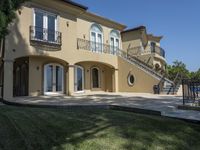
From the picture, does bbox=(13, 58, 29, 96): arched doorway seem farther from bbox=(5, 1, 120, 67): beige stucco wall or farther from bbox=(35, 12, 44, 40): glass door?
bbox=(35, 12, 44, 40): glass door

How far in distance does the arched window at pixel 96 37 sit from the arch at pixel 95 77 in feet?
7.50

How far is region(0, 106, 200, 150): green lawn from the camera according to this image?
5684 millimetres

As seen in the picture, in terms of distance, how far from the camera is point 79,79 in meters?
22.1

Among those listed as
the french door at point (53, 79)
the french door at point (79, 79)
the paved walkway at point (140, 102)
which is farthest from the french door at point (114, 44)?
the paved walkway at point (140, 102)

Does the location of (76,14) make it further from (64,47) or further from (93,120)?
(93,120)

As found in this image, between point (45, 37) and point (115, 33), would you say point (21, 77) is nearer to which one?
Answer: point (45, 37)

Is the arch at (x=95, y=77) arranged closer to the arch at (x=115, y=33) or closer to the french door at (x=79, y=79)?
the french door at (x=79, y=79)

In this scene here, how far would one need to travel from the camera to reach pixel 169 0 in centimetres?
1572

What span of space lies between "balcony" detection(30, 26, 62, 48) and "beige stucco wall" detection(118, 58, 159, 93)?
849cm

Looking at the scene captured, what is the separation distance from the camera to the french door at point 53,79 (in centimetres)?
1875

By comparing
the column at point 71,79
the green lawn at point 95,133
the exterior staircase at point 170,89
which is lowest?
the green lawn at point 95,133

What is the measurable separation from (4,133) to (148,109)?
5.73 meters

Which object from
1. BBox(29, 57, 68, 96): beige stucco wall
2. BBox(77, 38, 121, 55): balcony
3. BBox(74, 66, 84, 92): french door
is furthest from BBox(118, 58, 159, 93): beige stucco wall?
BBox(29, 57, 68, 96): beige stucco wall

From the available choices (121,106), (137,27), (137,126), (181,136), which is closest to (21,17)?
(121,106)
